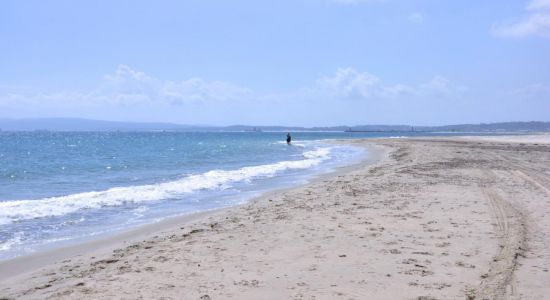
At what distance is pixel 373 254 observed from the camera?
7414 millimetres

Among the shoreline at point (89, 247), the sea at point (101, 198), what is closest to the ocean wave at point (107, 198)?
the sea at point (101, 198)

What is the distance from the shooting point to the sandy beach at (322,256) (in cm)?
594

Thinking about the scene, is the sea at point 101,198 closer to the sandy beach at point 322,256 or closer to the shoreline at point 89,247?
the shoreline at point 89,247

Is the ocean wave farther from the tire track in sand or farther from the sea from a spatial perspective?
the tire track in sand

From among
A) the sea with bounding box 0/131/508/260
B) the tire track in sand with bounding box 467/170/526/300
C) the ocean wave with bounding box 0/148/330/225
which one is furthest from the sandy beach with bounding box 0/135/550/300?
the ocean wave with bounding box 0/148/330/225

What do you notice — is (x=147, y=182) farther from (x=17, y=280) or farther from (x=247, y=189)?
(x=17, y=280)

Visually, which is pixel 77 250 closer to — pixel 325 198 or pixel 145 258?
pixel 145 258

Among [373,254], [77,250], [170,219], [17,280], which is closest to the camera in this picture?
[17,280]

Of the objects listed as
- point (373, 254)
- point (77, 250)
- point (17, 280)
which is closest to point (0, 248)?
point (77, 250)

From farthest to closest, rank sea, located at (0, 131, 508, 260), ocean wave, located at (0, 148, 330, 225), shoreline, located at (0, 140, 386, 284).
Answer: ocean wave, located at (0, 148, 330, 225) < sea, located at (0, 131, 508, 260) < shoreline, located at (0, 140, 386, 284)

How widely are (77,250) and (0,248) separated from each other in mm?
1450

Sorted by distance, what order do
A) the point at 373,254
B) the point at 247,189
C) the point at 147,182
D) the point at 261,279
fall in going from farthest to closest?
the point at 147,182 < the point at 247,189 < the point at 373,254 < the point at 261,279

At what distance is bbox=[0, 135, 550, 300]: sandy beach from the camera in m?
5.94

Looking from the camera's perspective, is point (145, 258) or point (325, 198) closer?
point (145, 258)
